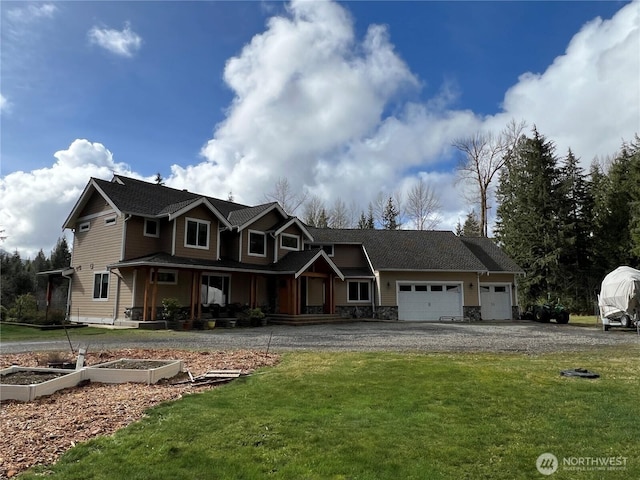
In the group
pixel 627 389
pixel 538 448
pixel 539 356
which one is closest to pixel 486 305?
pixel 539 356

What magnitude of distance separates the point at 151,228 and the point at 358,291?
1332cm

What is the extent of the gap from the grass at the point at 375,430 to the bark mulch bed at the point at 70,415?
258 millimetres

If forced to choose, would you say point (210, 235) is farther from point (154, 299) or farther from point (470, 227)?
point (470, 227)

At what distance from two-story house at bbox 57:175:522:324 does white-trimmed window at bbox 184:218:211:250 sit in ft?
0.18

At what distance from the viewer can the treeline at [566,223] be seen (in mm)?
36625

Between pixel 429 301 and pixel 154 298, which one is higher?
pixel 154 298

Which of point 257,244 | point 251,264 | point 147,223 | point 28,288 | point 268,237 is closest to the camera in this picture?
point 147,223

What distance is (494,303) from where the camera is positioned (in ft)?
93.6

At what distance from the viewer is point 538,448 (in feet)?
14.4

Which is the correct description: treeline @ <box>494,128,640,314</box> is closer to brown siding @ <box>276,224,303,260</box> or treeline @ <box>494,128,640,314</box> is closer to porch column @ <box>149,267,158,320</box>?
brown siding @ <box>276,224,303,260</box>

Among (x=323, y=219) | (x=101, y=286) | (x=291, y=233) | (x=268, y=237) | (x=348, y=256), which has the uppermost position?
(x=323, y=219)

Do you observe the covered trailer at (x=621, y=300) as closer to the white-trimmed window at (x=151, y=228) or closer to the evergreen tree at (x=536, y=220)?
the evergreen tree at (x=536, y=220)

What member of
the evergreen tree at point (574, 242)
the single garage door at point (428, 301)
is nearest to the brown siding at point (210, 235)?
the single garage door at point (428, 301)

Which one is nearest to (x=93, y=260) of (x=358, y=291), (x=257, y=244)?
(x=257, y=244)
